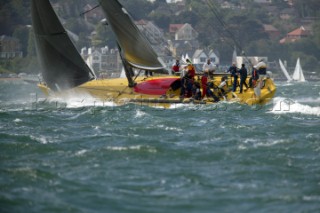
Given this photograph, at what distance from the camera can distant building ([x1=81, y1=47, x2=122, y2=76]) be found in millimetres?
111125

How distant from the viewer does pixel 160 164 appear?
59.1 ft

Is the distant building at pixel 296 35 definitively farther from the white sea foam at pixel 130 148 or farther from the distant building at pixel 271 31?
the white sea foam at pixel 130 148

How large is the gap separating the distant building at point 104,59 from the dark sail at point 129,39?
7734 cm

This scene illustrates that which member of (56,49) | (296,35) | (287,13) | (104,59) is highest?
(287,13)

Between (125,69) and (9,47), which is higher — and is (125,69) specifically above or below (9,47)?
below

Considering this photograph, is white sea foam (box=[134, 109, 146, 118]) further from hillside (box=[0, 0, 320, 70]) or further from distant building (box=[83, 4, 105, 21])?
distant building (box=[83, 4, 105, 21])

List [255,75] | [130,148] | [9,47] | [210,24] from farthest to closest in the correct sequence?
[210,24], [9,47], [255,75], [130,148]

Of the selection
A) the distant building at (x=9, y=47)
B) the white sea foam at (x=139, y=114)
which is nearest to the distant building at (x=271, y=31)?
the distant building at (x=9, y=47)

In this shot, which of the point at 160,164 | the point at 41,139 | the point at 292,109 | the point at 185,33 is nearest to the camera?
the point at 160,164

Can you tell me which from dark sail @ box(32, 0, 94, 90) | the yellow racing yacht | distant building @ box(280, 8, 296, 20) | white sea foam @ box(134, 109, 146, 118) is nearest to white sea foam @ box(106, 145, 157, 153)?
white sea foam @ box(134, 109, 146, 118)

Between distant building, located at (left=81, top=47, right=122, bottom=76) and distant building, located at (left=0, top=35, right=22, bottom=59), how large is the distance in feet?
27.8

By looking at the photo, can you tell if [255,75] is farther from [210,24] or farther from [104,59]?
[210,24]

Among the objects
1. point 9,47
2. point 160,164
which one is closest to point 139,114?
point 160,164

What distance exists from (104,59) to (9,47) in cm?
1240
